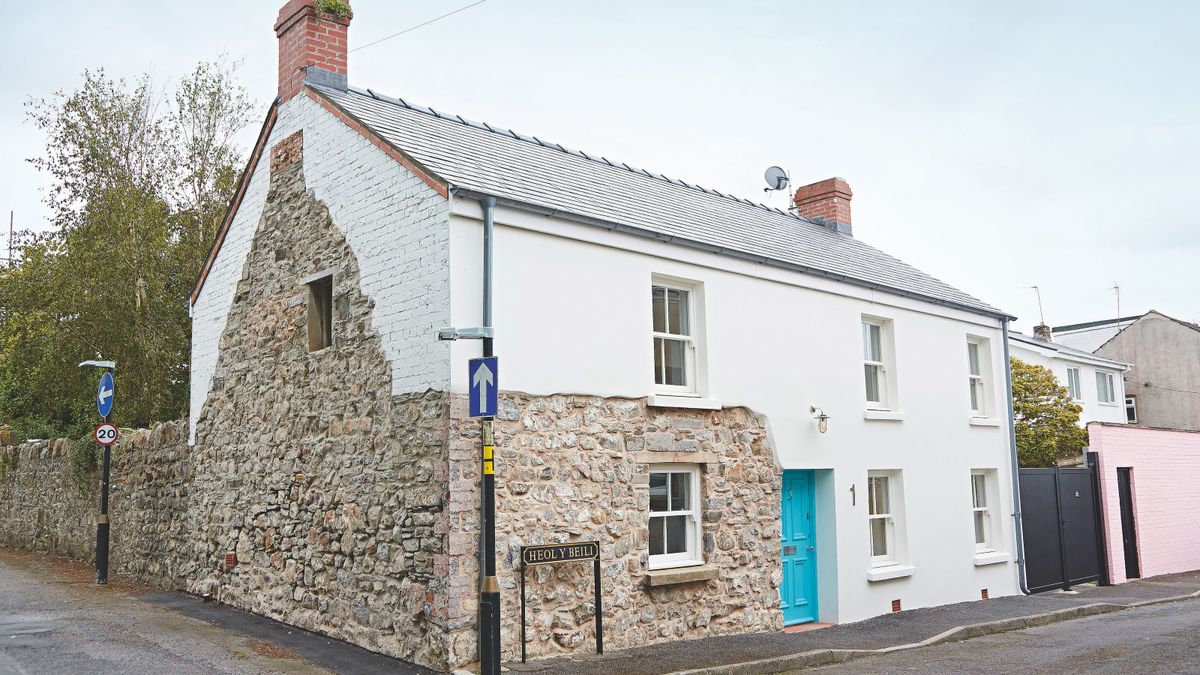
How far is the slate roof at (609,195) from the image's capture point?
418 inches

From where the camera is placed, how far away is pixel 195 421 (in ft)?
45.3

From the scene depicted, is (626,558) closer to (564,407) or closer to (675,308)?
(564,407)

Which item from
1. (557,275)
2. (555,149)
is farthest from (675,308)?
(555,149)

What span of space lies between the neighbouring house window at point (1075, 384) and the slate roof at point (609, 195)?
18.9 meters

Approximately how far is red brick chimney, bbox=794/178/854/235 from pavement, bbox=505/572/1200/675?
7840mm

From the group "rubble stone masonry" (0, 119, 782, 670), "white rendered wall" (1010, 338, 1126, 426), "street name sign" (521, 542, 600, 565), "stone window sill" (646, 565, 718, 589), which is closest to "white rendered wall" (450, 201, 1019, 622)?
"rubble stone masonry" (0, 119, 782, 670)

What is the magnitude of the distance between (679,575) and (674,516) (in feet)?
2.70

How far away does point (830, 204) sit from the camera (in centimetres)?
1938

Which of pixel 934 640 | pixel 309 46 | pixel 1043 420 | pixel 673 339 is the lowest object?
pixel 934 640

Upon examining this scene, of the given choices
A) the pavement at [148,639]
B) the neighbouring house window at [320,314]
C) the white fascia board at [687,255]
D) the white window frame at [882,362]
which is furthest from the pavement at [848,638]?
the neighbouring house window at [320,314]

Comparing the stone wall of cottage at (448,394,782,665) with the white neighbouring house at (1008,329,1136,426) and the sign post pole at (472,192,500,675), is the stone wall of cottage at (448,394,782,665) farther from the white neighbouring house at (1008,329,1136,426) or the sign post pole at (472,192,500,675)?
the white neighbouring house at (1008,329,1136,426)

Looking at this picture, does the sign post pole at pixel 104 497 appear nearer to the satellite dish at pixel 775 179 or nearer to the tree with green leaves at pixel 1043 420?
the satellite dish at pixel 775 179

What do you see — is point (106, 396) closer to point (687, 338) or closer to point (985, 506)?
point (687, 338)

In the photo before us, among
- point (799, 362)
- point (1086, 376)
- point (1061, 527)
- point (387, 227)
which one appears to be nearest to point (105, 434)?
point (387, 227)
